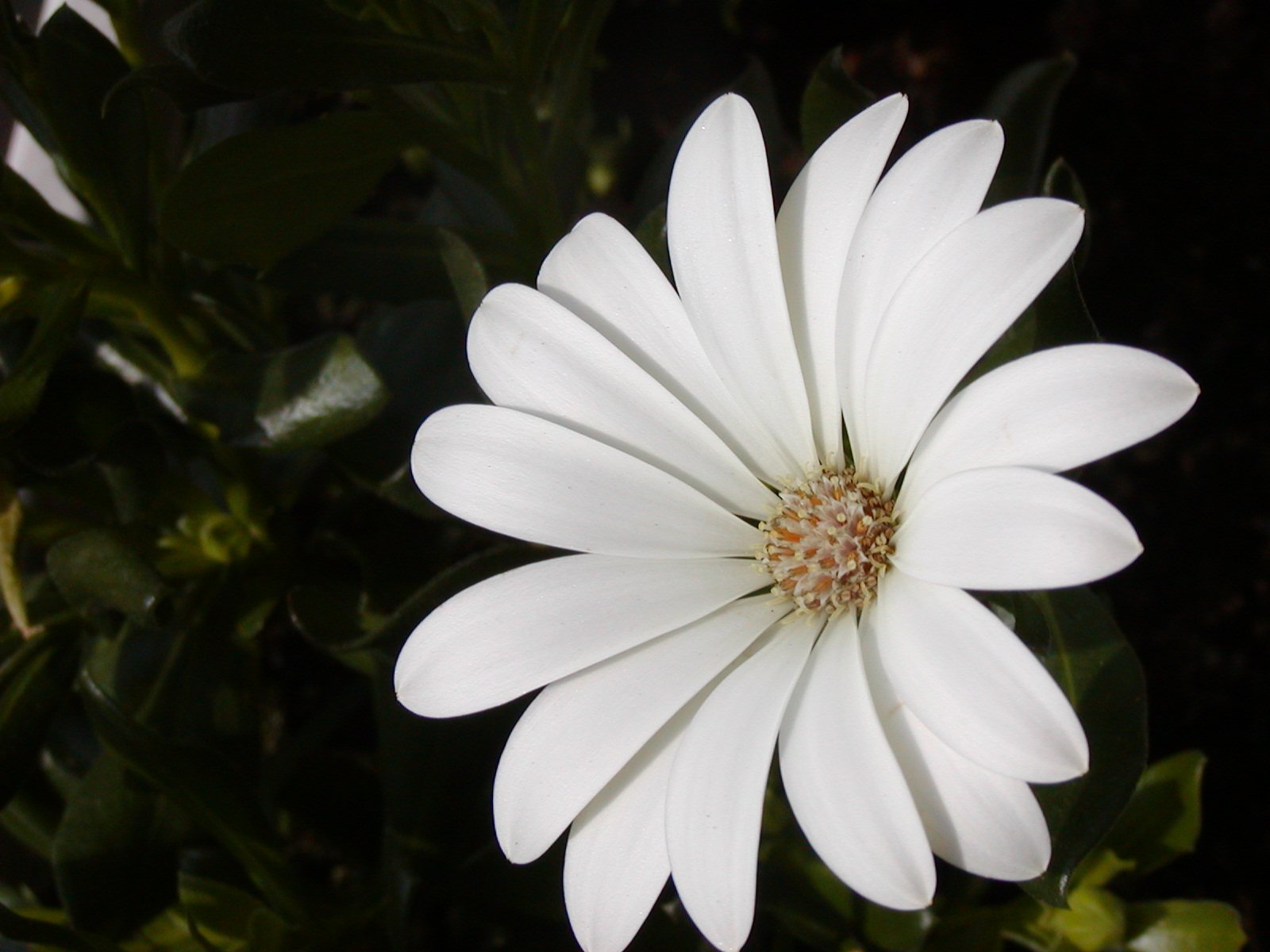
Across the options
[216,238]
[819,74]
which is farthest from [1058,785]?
[216,238]

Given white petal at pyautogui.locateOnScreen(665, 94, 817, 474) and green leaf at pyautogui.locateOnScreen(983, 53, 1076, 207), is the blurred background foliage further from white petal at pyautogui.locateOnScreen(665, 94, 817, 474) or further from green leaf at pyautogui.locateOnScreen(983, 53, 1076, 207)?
white petal at pyautogui.locateOnScreen(665, 94, 817, 474)

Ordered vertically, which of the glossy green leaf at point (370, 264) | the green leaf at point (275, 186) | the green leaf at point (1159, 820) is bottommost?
the green leaf at point (1159, 820)

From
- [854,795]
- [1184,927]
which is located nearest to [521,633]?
[854,795]

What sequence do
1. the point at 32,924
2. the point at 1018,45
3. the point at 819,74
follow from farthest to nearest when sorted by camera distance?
the point at 1018,45
the point at 819,74
the point at 32,924

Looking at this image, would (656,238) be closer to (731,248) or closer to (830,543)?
(731,248)

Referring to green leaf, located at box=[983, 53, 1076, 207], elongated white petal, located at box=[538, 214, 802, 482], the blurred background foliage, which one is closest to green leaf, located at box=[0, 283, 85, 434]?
the blurred background foliage

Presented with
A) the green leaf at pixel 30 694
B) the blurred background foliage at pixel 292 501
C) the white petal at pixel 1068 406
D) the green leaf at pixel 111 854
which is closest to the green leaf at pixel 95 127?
the blurred background foliage at pixel 292 501

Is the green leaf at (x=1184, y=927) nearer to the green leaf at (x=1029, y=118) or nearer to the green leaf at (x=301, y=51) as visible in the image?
the green leaf at (x=1029, y=118)

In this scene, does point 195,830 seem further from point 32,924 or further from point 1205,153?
point 1205,153
